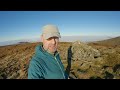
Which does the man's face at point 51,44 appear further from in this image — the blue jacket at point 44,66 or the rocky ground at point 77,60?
the rocky ground at point 77,60

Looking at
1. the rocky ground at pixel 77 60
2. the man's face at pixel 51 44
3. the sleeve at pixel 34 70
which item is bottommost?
the rocky ground at pixel 77 60

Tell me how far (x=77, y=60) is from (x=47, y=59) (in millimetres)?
1925

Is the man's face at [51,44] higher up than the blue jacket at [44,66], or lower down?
higher up

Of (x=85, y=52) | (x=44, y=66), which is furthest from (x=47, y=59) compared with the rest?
(x=85, y=52)

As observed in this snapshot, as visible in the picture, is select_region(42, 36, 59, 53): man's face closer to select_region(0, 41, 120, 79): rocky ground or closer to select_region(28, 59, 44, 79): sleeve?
select_region(28, 59, 44, 79): sleeve

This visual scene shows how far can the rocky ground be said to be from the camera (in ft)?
10.2

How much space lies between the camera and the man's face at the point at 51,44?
7.16 ft

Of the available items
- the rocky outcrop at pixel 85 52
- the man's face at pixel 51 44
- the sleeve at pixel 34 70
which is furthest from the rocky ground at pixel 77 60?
the sleeve at pixel 34 70

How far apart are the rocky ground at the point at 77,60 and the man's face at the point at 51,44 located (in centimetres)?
67

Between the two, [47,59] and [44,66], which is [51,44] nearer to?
[47,59]

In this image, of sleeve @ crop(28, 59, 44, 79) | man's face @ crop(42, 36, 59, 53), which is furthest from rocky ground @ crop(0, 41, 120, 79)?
sleeve @ crop(28, 59, 44, 79)
